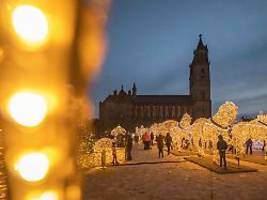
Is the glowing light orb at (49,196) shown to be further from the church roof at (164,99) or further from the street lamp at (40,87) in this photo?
the church roof at (164,99)

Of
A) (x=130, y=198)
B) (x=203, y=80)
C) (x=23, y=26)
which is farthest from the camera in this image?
(x=203, y=80)

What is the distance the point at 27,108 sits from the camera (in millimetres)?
2111

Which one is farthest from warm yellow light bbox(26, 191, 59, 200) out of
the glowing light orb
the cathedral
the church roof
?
the church roof

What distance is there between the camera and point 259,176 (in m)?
18.1

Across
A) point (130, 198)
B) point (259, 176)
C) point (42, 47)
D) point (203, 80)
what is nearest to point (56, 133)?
point (42, 47)

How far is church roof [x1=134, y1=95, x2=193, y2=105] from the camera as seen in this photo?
130250mm

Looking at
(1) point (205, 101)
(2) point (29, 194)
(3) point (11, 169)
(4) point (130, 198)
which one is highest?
(1) point (205, 101)

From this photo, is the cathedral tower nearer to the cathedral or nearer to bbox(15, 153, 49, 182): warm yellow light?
the cathedral

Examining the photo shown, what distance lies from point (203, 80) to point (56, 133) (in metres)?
116

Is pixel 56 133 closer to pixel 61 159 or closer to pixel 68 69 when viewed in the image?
pixel 61 159

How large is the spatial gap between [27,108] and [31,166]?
0.34m

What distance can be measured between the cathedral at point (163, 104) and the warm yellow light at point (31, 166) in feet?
346

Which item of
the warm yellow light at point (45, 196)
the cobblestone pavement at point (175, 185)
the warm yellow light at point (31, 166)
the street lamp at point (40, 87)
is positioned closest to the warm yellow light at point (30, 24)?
the street lamp at point (40, 87)

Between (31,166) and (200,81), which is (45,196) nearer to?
(31,166)
